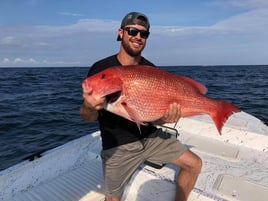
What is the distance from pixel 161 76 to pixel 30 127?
30.2 feet

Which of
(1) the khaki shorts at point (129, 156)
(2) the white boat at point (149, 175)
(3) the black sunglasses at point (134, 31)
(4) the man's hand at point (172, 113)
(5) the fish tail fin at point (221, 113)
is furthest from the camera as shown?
(2) the white boat at point (149, 175)

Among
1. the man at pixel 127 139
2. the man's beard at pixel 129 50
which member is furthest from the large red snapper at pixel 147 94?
the man's beard at pixel 129 50

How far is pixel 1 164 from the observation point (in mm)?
→ 7574

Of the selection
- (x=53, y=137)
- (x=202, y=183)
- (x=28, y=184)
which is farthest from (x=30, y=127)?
(x=202, y=183)

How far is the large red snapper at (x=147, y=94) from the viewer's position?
253cm

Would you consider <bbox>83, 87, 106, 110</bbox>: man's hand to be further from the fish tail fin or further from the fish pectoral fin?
the fish tail fin

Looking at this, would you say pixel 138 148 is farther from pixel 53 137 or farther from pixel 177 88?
pixel 53 137

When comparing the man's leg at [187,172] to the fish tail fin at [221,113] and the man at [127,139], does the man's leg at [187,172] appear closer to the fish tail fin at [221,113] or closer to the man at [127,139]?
the man at [127,139]

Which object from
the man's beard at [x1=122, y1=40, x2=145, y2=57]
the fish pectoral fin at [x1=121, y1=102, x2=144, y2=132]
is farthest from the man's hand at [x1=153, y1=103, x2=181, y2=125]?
the man's beard at [x1=122, y1=40, x2=145, y2=57]

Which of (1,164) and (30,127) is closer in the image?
(1,164)

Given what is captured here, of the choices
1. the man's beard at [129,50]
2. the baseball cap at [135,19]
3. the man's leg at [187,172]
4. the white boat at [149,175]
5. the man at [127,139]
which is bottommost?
the white boat at [149,175]

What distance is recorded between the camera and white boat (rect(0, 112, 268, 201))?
3.94 m

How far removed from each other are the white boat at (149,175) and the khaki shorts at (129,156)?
71cm

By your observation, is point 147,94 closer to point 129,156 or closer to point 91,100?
point 91,100
